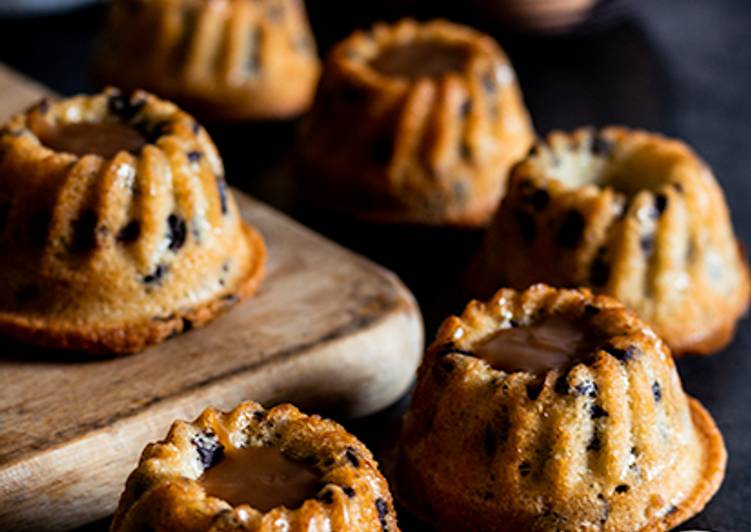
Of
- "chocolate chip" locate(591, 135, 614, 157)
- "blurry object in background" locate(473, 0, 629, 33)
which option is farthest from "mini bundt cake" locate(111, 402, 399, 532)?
"blurry object in background" locate(473, 0, 629, 33)

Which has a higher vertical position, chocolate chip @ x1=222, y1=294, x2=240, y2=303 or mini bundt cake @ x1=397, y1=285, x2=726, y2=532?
mini bundt cake @ x1=397, y1=285, x2=726, y2=532

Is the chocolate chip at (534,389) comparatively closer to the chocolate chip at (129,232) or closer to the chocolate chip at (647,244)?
the chocolate chip at (647,244)

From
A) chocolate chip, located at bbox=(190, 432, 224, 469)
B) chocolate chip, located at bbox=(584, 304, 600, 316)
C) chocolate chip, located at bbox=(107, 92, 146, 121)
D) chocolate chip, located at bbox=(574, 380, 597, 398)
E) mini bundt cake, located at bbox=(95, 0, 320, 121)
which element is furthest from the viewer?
mini bundt cake, located at bbox=(95, 0, 320, 121)

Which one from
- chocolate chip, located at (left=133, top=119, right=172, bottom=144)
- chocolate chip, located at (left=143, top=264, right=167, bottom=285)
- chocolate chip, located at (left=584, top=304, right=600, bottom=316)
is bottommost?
chocolate chip, located at (left=143, top=264, right=167, bottom=285)

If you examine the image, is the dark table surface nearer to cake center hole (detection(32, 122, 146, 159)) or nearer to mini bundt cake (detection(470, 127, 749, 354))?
mini bundt cake (detection(470, 127, 749, 354))

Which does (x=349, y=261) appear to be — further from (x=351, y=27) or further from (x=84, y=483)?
(x=351, y=27)

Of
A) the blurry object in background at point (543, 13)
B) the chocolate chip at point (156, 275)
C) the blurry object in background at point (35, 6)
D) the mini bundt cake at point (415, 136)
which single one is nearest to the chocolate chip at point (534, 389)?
the chocolate chip at point (156, 275)

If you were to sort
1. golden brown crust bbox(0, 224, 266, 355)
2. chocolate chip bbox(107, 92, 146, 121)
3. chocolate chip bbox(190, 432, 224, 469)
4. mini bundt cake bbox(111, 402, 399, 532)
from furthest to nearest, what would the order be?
chocolate chip bbox(107, 92, 146, 121) < golden brown crust bbox(0, 224, 266, 355) < chocolate chip bbox(190, 432, 224, 469) < mini bundt cake bbox(111, 402, 399, 532)

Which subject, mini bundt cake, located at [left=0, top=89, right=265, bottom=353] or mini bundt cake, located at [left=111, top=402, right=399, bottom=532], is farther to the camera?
mini bundt cake, located at [left=0, top=89, right=265, bottom=353]
